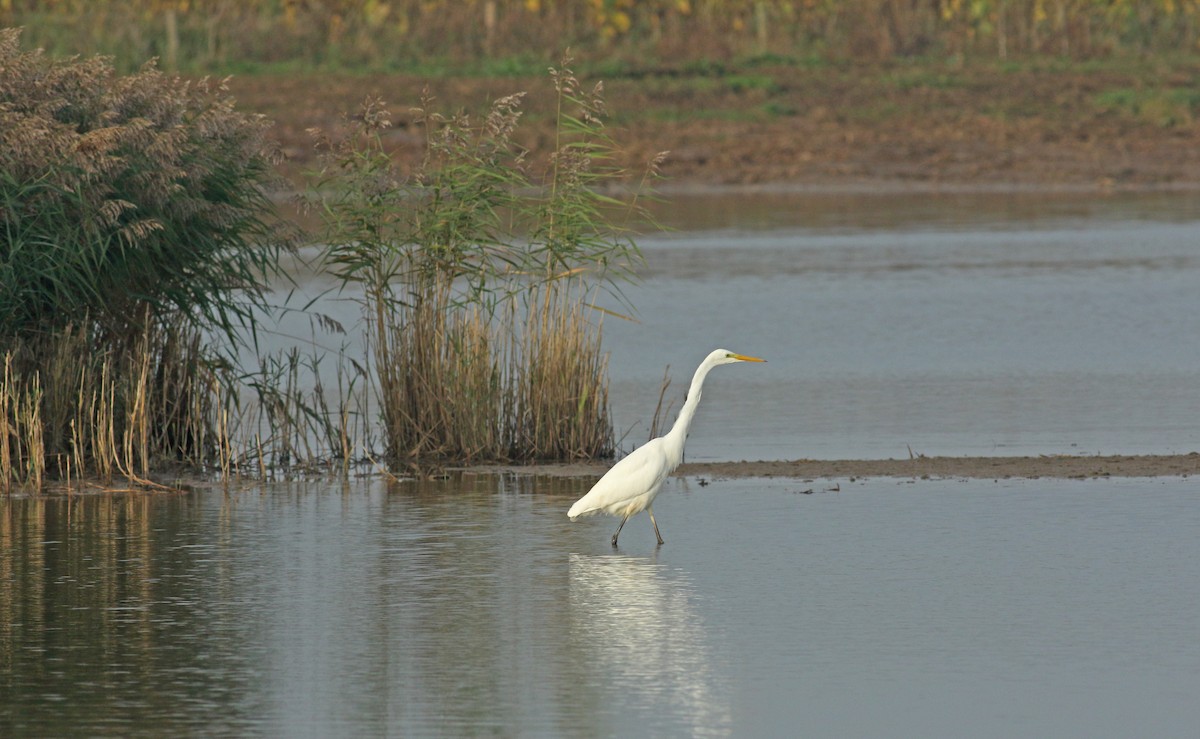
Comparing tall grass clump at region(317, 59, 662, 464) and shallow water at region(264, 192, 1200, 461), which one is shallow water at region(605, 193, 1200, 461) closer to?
shallow water at region(264, 192, 1200, 461)

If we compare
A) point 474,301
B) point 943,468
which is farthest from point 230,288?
point 943,468

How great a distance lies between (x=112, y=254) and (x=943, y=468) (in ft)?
16.5

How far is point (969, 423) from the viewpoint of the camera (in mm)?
13758

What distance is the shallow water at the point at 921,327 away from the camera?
44.6 ft

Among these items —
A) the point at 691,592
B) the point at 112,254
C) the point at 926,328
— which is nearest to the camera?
the point at 691,592

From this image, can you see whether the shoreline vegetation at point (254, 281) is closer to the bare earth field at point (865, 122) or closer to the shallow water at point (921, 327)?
the shallow water at point (921, 327)

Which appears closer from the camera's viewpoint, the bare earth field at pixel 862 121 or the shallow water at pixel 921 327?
the shallow water at pixel 921 327

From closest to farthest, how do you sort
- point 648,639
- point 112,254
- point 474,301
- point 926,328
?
point 648,639, point 112,254, point 474,301, point 926,328

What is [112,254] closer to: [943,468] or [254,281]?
[254,281]

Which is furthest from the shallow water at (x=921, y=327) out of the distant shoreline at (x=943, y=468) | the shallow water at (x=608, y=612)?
the shallow water at (x=608, y=612)

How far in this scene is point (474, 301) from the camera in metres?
12.2

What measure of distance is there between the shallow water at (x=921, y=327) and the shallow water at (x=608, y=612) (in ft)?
6.82

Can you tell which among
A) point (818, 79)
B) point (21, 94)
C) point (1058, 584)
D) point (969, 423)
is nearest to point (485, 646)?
point (1058, 584)

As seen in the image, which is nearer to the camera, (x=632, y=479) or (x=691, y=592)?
Result: (x=691, y=592)
